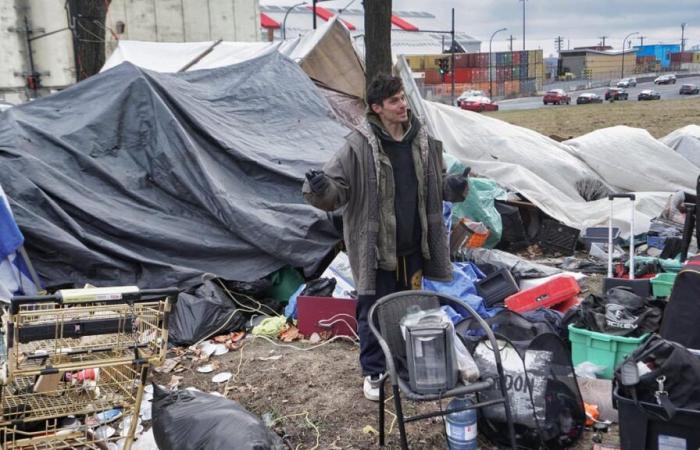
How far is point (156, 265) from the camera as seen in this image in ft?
18.9

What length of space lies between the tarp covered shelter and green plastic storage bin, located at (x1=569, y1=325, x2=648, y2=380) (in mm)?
2411

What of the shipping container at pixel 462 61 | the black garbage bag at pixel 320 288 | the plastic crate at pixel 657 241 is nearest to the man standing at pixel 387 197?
the black garbage bag at pixel 320 288

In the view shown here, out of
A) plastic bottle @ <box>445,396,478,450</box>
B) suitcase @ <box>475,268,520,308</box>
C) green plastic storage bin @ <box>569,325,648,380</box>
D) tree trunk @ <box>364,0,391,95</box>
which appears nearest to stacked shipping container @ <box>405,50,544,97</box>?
tree trunk @ <box>364,0,391,95</box>

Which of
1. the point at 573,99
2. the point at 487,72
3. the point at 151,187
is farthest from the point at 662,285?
the point at 487,72

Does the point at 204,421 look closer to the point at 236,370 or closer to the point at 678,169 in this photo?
the point at 236,370

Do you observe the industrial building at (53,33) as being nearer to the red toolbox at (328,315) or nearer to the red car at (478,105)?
the red car at (478,105)

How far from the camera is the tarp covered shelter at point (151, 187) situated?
5656 mm

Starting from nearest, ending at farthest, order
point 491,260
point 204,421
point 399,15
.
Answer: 1. point 204,421
2. point 491,260
3. point 399,15

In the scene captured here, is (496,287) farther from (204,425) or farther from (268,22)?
(268,22)

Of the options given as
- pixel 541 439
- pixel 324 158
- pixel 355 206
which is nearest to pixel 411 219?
pixel 355 206

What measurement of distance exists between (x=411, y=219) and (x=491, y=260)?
119 inches

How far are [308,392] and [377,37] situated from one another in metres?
6.03

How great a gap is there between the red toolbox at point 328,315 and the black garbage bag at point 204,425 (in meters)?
1.93

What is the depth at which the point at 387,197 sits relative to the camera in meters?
3.82
